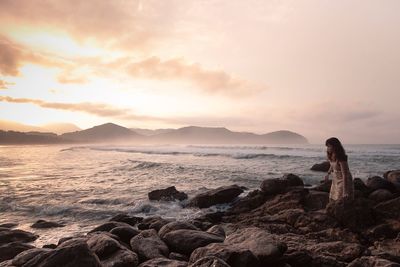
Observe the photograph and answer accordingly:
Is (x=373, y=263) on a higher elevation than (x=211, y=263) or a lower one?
lower

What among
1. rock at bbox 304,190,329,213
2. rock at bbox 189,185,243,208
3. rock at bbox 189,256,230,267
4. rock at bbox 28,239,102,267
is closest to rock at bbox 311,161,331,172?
rock at bbox 189,185,243,208

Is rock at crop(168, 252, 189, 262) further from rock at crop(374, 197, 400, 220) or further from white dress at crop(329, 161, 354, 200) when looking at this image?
rock at crop(374, 197, 400, 220)

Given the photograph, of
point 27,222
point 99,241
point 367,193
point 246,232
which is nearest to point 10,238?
point 27,222

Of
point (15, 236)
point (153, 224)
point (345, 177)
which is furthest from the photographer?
point (153, 224)

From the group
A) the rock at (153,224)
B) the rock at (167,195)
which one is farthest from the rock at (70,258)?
the rock at (167,195)

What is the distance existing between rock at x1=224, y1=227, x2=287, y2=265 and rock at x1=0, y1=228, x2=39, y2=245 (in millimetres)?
6178

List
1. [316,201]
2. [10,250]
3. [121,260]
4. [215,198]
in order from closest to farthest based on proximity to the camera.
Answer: [121,260] → [10,250] → [316,201] → [215,198]

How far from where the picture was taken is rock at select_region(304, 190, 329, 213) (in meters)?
10.4

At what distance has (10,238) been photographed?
9336mm

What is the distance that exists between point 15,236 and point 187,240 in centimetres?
553

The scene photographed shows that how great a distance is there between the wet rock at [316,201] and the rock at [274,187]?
197cm

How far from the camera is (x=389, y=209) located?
8773 millimetres

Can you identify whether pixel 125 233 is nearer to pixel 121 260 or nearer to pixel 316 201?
pixel 121 260

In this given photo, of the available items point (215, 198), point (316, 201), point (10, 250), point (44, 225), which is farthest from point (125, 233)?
point (215, 198)
